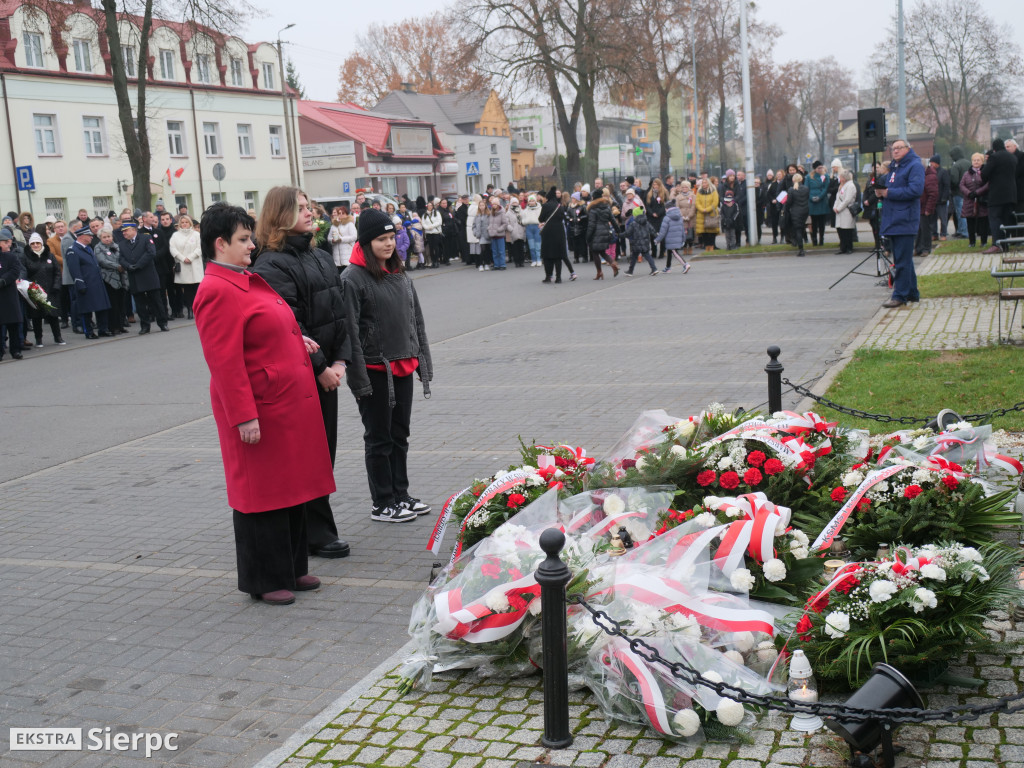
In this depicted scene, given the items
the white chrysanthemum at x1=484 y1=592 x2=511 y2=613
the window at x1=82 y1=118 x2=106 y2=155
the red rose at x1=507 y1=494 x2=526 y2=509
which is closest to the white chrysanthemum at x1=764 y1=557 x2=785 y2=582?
the white chrysanthemum at x1=484 y1=592 x2=511 y2=613

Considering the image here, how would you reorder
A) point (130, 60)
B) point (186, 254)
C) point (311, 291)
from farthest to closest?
point (130, 60) → point (186, 254) → point (311, 291)

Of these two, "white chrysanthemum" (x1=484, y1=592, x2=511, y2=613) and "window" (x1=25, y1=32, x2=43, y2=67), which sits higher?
"window" (x1=25, y1=32, x2=43, y2=67)

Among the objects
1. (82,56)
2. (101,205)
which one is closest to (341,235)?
(101,205)

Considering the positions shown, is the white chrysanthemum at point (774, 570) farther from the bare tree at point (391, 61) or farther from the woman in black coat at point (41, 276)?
the bare tree at point (391, 61)

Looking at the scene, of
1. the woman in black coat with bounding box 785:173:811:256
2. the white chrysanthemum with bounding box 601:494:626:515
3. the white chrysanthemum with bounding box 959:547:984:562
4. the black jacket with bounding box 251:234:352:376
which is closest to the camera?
the white chrysanthemum with bounding box 959:547:984:562

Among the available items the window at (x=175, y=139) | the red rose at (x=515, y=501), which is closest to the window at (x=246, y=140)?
the window at (x=175, y=139)

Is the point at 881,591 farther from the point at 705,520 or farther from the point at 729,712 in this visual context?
the point at 705,520

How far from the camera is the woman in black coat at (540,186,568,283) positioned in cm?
2211

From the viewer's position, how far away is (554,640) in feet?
11.8

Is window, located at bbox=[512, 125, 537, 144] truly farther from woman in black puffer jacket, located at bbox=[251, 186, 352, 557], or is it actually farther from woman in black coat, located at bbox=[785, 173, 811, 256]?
woman in black puffer jacket, located at bbox=[251, 186, 352, 557]

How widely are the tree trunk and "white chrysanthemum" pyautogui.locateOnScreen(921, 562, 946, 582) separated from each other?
2633 centimetres

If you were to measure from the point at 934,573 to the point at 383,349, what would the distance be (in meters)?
3.61

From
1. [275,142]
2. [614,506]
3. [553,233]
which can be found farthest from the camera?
[275,142]

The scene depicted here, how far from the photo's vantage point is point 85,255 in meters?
18.5
